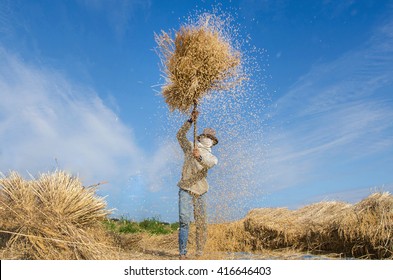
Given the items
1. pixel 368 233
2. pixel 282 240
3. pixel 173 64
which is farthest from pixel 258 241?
pixel 173 64

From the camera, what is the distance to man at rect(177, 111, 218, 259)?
8.45m

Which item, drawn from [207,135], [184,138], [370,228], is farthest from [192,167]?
[370,228]

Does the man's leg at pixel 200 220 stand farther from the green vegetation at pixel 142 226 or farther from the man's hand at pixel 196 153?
the green vegetation at pixel 142 226

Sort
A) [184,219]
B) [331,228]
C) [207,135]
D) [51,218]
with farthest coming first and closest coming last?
[331,228] → [207,135] → [184,219] → [51,218]

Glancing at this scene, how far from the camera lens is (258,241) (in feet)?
35.1

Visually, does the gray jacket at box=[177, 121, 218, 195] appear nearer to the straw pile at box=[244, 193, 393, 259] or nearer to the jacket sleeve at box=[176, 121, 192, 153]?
the jacket sleeve at box=[176, 121, 192, 153]

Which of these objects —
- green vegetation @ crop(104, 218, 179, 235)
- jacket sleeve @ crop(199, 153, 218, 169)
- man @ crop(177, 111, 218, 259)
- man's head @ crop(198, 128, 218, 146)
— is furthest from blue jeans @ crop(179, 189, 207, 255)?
green vegetation @ crop(104, 218, 179, 235)

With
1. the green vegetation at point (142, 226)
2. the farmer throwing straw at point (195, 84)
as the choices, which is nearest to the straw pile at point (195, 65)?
the farmer throwing straw at point (195, 84)

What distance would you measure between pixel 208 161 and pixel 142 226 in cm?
726

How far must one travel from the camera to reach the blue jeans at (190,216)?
8414 millimetres

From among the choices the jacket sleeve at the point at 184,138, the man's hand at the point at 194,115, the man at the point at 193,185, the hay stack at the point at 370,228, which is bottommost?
the hay stack at the point at 370,228

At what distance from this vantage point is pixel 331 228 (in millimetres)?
9352

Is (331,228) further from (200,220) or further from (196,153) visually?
(196,153)
